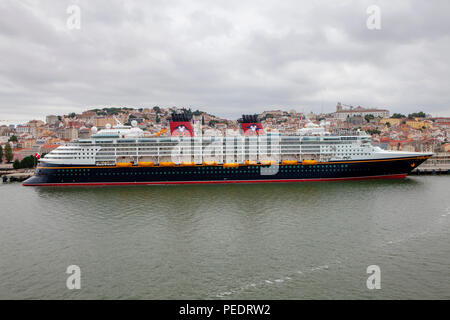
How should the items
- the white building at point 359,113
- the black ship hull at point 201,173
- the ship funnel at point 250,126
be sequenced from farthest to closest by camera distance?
the white building at point 359,113 → the ship funnel at point 250,126 → the black ship hull at point 201,173

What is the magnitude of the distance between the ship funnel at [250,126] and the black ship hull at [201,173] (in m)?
4.62

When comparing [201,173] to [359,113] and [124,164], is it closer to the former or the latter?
[124,164]

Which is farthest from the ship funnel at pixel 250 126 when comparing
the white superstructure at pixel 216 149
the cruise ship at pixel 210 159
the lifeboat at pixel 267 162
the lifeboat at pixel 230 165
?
the lifeboat at pixel 230 165

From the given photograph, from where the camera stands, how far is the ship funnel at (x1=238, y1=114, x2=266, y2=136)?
26.8m

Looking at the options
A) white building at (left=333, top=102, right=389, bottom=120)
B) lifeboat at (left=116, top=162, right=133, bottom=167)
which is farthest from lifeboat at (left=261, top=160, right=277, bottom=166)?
white building at (left=333, top=102, right=389, bottom=120)

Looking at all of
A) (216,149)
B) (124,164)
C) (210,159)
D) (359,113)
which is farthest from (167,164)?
(359,113)

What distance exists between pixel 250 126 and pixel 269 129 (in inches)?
465

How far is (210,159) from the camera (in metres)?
24.3

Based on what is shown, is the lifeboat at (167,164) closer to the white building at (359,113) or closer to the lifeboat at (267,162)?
→ the lifeboat at (267,162)

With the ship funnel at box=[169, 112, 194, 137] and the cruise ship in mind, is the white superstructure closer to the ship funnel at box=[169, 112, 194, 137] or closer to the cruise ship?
the cruise ship

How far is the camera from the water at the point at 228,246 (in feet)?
25.2

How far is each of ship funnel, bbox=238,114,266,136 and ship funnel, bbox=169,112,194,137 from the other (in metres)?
4.67

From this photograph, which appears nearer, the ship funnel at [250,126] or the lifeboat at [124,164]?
the lifeboat at [124,164]
